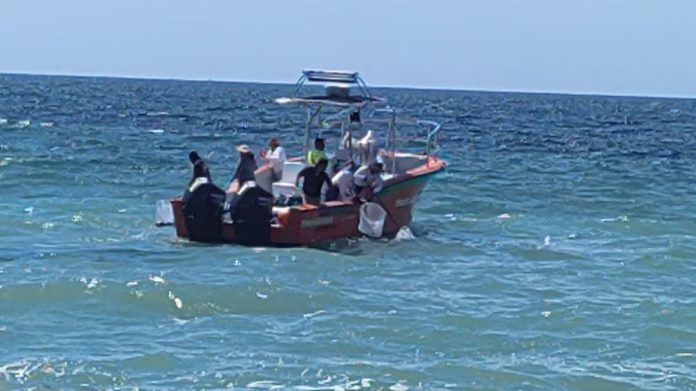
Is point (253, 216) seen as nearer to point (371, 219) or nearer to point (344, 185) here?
point (344, 185)

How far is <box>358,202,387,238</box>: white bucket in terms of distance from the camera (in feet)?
61.8

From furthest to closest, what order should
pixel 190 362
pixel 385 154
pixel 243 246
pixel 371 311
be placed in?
pixel 385 154 < pixel 243 246 < pixel 371 311 < pixel 190 362

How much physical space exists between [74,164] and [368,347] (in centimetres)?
2126

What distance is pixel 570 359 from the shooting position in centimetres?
1195

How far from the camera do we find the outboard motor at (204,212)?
57.7 feet

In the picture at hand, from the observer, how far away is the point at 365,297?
48.0ft

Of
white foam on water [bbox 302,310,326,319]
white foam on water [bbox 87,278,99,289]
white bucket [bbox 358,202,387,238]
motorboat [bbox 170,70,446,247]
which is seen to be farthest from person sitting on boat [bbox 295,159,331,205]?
white foam on water [bbox 302,310,326,319]

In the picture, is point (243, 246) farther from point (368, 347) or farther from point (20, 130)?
point (20, 130)

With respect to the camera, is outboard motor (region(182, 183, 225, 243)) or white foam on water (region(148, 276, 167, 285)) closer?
white foam on water (region(148, 276, 167, 285))

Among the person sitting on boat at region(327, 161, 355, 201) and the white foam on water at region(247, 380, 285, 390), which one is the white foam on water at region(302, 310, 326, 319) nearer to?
the white foam on water at region(247, 380, 285, 390)

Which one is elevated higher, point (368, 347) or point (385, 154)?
point (385, 154)

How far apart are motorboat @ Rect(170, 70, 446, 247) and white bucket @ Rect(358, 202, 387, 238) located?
0.01 metres

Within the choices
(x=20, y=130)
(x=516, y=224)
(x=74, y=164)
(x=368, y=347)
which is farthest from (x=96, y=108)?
(x=368, y=347)

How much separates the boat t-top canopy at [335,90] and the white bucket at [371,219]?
155 centimetres
